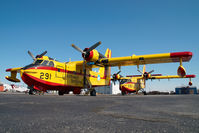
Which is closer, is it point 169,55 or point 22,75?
point 22,75

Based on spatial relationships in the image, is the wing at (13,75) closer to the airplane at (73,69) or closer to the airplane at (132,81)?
the airplane at (73,69)

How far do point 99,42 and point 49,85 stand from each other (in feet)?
22.1

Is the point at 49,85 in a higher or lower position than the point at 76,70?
lower

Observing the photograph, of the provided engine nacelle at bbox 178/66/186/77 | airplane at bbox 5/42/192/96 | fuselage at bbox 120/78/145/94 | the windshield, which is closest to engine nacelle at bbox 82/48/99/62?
airplane at bbox 5/42/192/96

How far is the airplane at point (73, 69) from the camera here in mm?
12734

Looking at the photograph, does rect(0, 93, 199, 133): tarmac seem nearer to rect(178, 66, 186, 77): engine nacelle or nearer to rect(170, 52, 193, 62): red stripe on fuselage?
rect(178, 66, 186, 77): engine nacelle

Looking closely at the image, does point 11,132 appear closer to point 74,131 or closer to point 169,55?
point 74,131

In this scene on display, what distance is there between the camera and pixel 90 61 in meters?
15.6

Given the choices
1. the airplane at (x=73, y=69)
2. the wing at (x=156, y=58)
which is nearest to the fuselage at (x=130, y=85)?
the airplane at (x=73, y=69)

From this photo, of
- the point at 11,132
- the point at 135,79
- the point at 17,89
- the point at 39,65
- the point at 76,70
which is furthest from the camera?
the point at 17,89

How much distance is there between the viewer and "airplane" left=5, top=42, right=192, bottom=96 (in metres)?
12.7

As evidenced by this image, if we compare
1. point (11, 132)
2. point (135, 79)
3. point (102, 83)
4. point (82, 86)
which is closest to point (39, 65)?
point (82, 86)

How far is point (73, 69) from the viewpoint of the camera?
16875mm

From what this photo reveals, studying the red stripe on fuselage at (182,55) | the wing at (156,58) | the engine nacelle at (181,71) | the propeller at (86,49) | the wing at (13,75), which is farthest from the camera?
the wing at (13,75)
